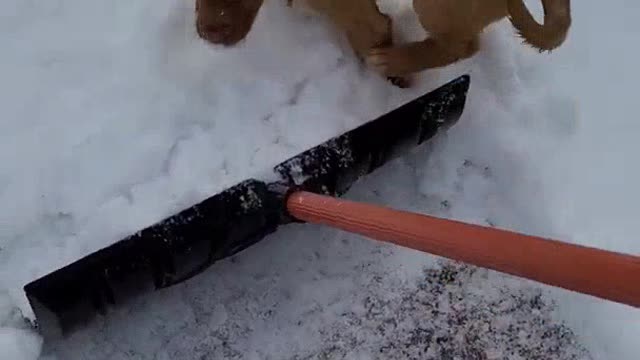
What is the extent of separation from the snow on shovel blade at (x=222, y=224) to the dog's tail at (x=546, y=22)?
0.38 feet

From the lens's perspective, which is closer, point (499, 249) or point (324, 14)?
point (499, 249)

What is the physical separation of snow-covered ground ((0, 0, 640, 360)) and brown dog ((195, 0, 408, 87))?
0.04m

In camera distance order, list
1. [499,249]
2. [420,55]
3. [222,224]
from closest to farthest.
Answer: [499,249] < [222,224] < [420,55]

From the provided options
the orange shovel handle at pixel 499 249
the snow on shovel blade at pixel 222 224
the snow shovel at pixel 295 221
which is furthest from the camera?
the snow on shovel blade at pixel 222 224

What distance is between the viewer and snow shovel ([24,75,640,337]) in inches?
32.3

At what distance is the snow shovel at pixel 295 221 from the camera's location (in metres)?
0.82

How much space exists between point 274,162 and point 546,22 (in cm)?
38

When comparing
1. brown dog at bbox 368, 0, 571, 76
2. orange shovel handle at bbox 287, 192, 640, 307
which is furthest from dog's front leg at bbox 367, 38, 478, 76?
orange shovel handle at bbox 287, 192, 640, 307

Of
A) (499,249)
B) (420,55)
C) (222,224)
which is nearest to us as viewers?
(499,249)

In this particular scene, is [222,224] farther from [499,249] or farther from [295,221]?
[499,249]

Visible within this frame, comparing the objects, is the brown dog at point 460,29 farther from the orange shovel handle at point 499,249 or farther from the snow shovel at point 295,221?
the orange shovel handle at point 499,249

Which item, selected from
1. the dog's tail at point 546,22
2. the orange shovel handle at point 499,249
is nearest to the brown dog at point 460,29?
the dog's tail at point 546,22

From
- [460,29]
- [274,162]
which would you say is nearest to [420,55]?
[460,29]

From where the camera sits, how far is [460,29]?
110 cm
